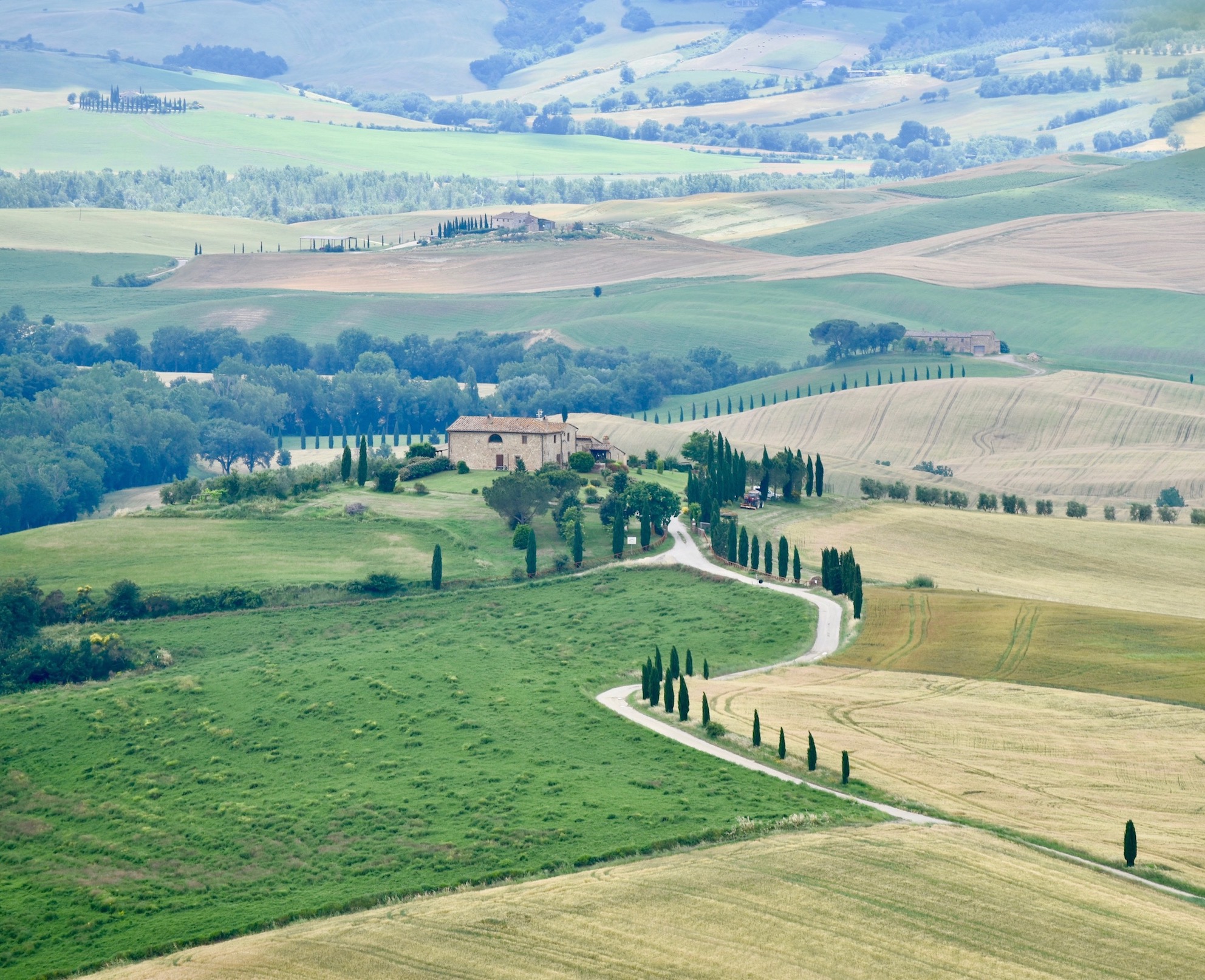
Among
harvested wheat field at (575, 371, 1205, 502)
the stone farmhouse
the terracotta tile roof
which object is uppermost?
the terracotta tile roof

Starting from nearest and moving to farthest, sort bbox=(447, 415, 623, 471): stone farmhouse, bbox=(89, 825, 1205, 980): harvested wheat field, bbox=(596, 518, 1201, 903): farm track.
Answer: bbox=(89, 825, 1205, 980): harvested wheat field → bbox=(596, 518, 1201, 903): farm track → bbox=(447, 415, 623, 471): stone farmhouse

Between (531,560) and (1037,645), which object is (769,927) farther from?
(531,560)

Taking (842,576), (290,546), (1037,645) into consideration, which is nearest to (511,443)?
(290,546)

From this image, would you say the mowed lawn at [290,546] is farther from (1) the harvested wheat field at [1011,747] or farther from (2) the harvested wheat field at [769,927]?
(2) the harvested wheat field at [769,927]

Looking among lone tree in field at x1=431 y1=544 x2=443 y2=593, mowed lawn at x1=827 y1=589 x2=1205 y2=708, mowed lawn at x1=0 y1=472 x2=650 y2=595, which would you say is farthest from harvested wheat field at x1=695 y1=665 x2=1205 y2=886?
mowed lawn at x1=0 y1=472 x2=650 y2=595

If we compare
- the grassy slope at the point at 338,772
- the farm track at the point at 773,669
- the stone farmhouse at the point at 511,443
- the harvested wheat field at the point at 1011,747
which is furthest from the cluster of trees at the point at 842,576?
the stone farmhouse at the point at 511,443

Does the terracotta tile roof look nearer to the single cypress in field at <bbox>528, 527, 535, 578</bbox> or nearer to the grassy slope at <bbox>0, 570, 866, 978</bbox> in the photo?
the single cypress in field at <bbox>528, 527, 535, 578</bbox>
